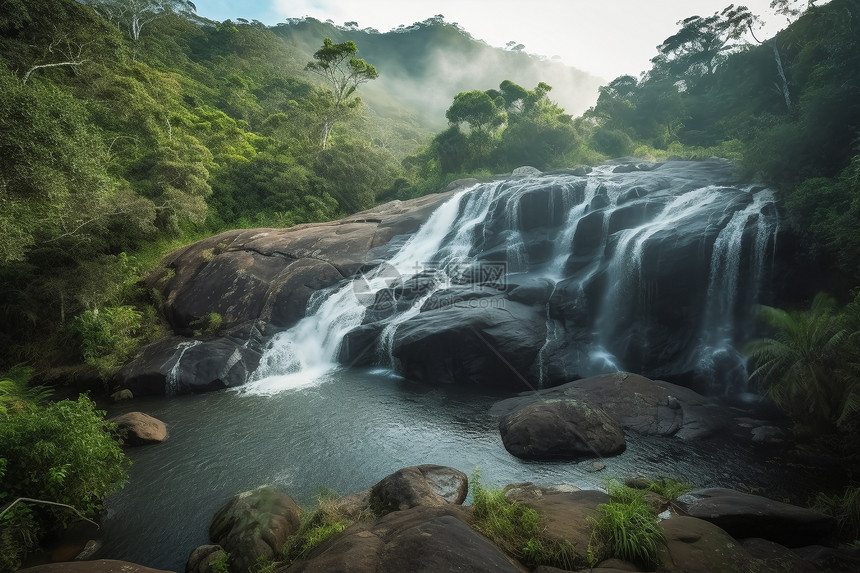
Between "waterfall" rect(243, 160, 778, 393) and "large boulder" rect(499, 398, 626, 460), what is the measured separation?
401cm

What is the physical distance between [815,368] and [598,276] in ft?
23.5

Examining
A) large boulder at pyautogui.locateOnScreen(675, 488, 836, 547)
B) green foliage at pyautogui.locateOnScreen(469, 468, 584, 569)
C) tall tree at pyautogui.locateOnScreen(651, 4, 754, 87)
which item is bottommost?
large boulder at pyautogui.locateOnScreen(675, 488, 836, 547)

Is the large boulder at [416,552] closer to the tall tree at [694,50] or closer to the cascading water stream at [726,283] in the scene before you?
the cascading water stream at [726,283]

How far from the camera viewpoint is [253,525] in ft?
21.4

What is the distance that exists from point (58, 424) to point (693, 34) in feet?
200

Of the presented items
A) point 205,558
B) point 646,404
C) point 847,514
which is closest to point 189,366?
point 205,558

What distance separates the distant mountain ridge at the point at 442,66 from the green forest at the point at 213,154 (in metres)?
79.4

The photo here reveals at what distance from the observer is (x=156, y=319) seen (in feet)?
61.1

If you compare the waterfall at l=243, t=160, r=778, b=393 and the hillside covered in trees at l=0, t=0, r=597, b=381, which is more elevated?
the hillside covered in trees at l=0, t=0, r=597, b=381

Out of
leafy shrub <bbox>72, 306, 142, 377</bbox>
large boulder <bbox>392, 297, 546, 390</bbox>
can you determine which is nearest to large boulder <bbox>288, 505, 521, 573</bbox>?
large boulder <bbox>392, 297, 546, 390</bbox>

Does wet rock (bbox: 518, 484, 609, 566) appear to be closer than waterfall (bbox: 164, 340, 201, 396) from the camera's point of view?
Yes

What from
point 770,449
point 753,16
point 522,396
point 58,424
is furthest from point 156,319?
point 753,16

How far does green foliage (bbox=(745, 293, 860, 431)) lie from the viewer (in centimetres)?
872

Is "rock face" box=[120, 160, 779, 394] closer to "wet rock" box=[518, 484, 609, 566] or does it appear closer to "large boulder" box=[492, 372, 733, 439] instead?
"large boulder" box=[492, 372, 733, 439]
